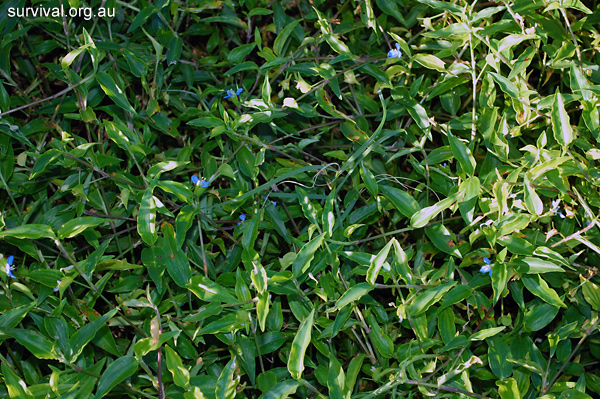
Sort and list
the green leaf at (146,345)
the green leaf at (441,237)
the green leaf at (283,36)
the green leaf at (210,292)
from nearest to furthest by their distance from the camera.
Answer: the green leaf at (146,345), the green leaf at (210,292), the green leaf at (441,237), the green leaf at (283,36)

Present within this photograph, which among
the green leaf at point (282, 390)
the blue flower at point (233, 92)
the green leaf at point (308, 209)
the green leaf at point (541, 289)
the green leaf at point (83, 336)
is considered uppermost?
the blue flower at point (233, 92)

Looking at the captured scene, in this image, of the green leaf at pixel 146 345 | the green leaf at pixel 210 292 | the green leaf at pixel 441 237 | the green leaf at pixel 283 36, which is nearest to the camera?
the green leaf at pixel 146 345

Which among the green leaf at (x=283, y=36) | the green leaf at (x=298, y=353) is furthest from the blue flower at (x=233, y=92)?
the green leaf at (x=298, y=353)

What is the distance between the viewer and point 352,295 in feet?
3.03

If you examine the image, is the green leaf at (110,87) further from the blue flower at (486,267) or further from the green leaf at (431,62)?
the blue flower at (486,267)

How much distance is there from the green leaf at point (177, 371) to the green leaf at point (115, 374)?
61mm

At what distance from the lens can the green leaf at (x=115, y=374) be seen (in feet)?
2.91

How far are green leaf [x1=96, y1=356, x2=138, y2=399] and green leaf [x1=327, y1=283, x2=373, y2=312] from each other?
A: 35 centimetres

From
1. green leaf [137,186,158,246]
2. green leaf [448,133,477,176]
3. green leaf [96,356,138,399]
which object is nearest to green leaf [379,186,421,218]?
green leaf [448,133,477,176]

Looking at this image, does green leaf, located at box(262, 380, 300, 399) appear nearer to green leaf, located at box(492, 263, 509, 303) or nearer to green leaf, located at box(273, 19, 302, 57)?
green leaf, located at box(492, 263, 509, 303)

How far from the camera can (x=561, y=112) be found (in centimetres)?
95

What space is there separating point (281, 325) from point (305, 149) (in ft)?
1.40

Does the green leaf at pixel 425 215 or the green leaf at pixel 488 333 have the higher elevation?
Answer: the green leaf at pixel 425 215

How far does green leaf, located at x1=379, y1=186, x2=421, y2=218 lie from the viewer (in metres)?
1.04
